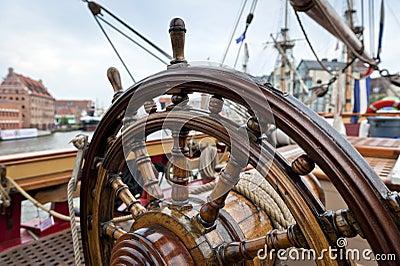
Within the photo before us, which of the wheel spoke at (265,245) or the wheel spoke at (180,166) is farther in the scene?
the wheel spoke at (180,166)

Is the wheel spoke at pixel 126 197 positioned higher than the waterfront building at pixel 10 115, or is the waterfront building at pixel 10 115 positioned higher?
the waterfront building at pixel 10 115

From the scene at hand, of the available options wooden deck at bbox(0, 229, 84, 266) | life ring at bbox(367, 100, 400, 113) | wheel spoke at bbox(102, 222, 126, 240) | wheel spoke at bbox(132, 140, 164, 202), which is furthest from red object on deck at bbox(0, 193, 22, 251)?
life ring at bbox(367, 100, 400, 113)

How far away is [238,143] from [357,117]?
21.2 feet

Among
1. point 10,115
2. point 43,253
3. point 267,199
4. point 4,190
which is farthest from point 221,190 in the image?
point 10,115

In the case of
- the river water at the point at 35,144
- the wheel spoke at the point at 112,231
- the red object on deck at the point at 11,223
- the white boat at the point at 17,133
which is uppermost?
the white boat at the point at 17,133

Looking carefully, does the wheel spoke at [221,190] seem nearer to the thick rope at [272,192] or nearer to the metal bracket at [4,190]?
the thick rope at [272,192]

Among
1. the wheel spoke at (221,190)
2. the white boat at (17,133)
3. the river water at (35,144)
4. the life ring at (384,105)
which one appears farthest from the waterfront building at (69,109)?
the life ring at (384,105)

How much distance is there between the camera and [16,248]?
53.9 inches

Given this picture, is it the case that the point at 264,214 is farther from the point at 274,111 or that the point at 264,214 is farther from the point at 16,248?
the point at 16,248

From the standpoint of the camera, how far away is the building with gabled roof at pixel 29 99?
2.95 m

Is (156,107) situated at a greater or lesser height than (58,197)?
greater

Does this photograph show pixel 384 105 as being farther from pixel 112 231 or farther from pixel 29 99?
pixel 112 231

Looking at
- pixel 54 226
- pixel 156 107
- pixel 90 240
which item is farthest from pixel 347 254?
pixel 54 226

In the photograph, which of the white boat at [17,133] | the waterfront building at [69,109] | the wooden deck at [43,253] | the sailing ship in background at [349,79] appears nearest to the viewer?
the wooden deck at [43,253]
